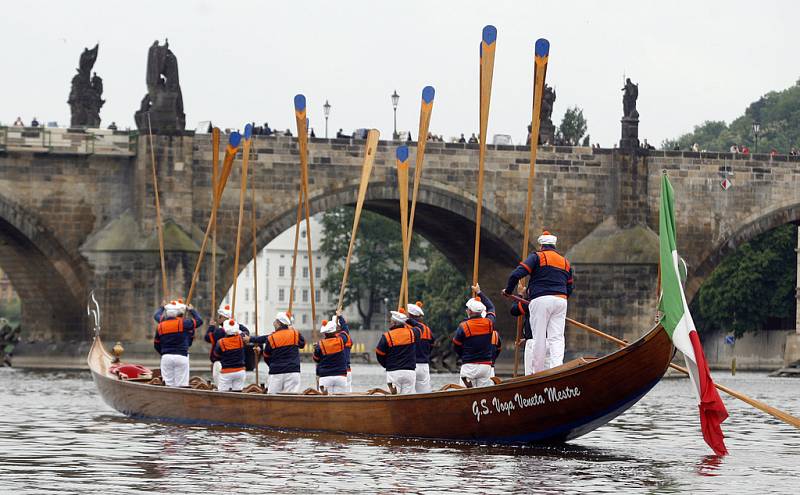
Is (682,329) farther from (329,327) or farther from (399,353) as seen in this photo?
(329,327)

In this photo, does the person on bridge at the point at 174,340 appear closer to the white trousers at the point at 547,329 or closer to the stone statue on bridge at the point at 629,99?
the white trousers at the point at 547,329

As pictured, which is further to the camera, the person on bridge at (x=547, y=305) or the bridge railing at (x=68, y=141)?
the bridge railing at (x=68, y=141)

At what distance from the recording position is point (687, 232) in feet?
188

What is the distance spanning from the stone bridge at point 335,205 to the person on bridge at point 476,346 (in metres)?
25.6

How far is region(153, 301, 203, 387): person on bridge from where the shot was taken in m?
28.9

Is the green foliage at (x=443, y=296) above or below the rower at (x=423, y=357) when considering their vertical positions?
below

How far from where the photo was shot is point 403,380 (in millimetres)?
25031

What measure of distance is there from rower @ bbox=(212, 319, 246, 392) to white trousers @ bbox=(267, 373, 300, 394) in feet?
4.62

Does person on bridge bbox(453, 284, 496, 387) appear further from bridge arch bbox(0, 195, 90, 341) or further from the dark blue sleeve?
bridge arch bbox(0, 195, 90, 341)

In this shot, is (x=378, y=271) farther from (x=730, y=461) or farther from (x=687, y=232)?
(x=730, y=461)

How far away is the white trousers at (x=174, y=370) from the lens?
29047mm

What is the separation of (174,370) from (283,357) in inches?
127

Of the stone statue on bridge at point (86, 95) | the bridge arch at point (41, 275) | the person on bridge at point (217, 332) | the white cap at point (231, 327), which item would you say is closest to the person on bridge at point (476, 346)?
the white cap at point (231, 327)

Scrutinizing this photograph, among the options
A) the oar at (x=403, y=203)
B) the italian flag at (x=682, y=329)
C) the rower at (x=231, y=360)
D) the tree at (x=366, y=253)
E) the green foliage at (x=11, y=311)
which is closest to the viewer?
the italian flag at (x=682, y=329)
